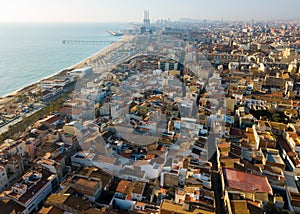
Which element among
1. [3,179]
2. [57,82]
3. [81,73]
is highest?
[81,73]

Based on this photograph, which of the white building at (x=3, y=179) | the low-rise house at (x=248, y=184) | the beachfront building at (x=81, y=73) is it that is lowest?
the white building at (x=3, y=179)

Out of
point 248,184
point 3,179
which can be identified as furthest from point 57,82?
point 248,184

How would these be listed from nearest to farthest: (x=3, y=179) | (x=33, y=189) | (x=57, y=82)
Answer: (x=33, y=189)
(x=3, y=179)
(x=57, y=82)

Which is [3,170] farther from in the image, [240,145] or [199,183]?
[240,145]

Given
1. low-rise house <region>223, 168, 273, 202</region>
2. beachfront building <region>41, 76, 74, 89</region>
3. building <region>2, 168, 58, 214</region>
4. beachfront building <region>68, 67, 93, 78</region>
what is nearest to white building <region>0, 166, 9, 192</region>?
building <region>2, 168, 58, 214</region>

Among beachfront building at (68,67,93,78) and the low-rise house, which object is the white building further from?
beachfront building at (68,67,93,78)

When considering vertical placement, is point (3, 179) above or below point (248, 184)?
below

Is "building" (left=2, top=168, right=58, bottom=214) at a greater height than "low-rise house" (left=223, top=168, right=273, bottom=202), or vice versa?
"low-rise house" (left=223, top=168, right=273, bottom=202)

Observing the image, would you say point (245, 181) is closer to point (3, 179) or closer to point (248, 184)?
point (248, 184)

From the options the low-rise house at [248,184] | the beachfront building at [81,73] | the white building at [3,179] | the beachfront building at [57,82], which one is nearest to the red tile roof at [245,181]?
the low-rise house at [248,184]

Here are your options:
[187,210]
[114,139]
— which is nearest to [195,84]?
[114,139]

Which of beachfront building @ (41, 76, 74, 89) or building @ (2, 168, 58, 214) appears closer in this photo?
building @ (2, 168, 58, 214)

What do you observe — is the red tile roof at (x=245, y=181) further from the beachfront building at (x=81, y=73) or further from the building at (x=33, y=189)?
the beachfront building at (x=81, y=73)
